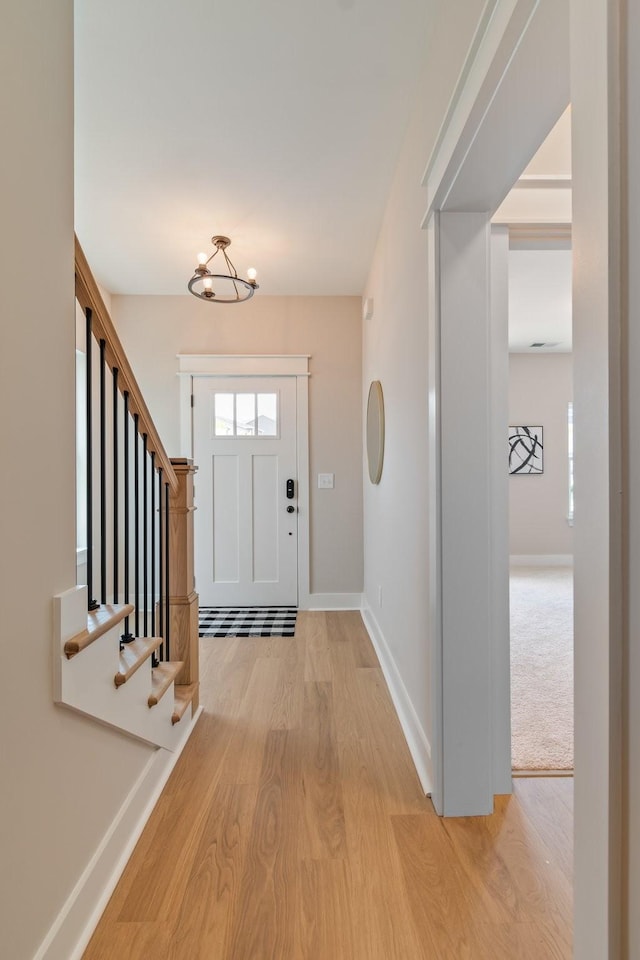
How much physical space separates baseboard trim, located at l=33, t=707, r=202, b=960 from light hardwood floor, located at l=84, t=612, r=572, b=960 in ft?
0.12

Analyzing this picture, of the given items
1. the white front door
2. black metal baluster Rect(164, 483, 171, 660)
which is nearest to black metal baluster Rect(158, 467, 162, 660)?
black metal baluster Rect(164, 483, 171, 660)

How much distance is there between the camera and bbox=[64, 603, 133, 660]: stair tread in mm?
1115

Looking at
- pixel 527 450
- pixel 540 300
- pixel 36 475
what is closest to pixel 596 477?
pixel 36 475

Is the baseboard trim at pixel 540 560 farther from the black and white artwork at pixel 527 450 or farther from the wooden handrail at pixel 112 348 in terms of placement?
the wooden handrail at pixel 112 348

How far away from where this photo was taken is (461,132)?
1259 millimetres

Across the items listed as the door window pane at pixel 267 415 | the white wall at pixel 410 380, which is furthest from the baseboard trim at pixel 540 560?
the door window pane at pixel 267 415

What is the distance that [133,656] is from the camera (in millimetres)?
1549

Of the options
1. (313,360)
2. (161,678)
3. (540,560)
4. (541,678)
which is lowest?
(541,678)

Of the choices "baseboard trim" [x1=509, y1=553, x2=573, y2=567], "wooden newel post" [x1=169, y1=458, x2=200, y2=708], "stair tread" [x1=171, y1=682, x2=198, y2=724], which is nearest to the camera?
Result: "stair tread" [x1=171, y1=682, x2=198, y2=724]

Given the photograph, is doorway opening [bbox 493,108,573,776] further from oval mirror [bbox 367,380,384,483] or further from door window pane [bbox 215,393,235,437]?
door window pane [bbox 215,393,235,437]

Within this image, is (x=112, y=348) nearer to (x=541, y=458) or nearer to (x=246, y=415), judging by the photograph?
(x=246, y=415)

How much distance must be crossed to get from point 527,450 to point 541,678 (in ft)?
13.1

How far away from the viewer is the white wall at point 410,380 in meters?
1.63

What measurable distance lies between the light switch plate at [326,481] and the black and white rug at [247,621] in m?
1.11
